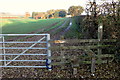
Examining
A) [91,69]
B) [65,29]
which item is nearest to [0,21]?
[65,29]

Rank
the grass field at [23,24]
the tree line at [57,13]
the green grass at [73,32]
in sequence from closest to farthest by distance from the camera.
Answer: the tree line at [57,13], the grass field at [23,24], the green grass at [73,32]

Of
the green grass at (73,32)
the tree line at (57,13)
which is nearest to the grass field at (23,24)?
the tree line at (57,13)

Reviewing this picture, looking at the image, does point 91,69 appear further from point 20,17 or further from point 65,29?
point 20,17

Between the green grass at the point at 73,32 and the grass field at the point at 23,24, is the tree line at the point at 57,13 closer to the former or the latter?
the grass field at the point at 23,24

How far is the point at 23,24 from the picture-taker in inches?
244

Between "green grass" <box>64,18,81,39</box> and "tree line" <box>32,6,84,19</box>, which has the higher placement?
"tree line" <box>32,6,84,19</box>

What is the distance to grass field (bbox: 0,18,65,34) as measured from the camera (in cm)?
604

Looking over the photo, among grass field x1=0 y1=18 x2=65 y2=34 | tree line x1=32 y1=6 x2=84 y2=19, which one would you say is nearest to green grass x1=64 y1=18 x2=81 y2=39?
tree line x1=32 y1=6 x2=84 y2=19

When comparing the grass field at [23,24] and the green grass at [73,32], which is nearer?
the grass field at [23,24]

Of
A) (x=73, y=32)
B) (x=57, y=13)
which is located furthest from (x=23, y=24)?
(x=73, y=32)

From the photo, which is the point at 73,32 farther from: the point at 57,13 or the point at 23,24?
the point at 23,24

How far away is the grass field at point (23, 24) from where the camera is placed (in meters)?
6.04

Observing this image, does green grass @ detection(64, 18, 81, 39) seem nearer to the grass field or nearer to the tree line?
the tree line

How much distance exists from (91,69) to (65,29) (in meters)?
3.02
